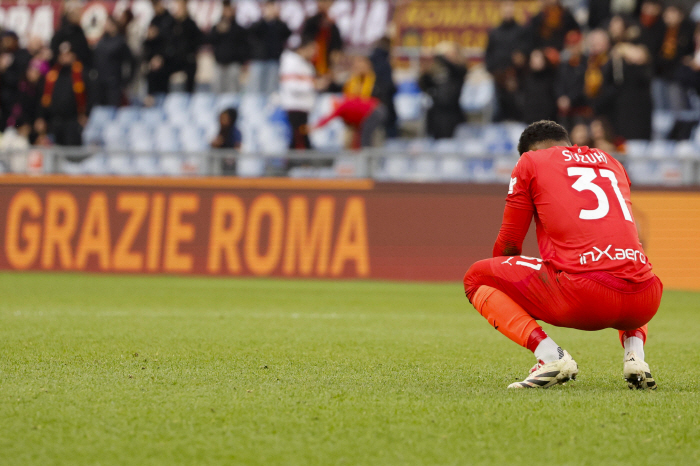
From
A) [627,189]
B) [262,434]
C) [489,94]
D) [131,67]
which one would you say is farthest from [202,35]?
[262,434]

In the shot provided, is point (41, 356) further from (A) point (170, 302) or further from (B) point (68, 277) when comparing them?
(B) point (68, 277)

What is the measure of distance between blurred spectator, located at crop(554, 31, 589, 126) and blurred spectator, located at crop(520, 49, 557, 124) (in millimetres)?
115

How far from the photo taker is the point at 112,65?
1877cm

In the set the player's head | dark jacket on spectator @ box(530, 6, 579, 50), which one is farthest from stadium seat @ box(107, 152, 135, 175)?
the player's head

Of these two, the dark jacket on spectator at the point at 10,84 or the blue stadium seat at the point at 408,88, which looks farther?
the dark jacket on spectator at the point at 10,84

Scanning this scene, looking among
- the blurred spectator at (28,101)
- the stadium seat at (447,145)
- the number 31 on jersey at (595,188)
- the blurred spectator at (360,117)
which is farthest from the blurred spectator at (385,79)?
the number 31 on jersey at (595,188)

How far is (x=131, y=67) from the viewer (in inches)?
752

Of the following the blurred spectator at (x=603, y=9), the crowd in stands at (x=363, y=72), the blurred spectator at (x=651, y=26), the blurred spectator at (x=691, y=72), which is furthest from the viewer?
the blurred spectator at (x=603, y=9)

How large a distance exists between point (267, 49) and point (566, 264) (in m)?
14.1

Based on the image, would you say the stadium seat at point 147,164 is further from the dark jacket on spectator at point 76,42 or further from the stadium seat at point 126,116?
the dark jacket on spectator at point 76,42

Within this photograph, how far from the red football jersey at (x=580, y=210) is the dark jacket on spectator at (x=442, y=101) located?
36.5 ft

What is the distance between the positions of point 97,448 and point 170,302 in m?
7.25

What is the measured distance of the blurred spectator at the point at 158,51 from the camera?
728 inches

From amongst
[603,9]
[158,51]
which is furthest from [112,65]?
[603,9]
